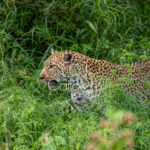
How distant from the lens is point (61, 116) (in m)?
4.28

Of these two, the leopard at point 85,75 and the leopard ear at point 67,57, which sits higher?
the leopard ear at point 67,57

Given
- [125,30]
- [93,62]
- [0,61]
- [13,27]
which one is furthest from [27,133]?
[125,30]

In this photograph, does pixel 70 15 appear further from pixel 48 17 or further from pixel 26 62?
pixel 26 62

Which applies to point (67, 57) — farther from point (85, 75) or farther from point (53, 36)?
point (53, 36)

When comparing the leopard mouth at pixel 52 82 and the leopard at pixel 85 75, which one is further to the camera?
the leopard mouth at pixel 52 82

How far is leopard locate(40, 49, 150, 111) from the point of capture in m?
4.66

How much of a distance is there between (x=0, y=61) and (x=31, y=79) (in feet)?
2.15

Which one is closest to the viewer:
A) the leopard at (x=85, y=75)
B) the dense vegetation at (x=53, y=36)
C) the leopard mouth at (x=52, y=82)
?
the leopard at (x=85, y=75)

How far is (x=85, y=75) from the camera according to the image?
4.70m

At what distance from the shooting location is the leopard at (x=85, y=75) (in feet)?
15.3

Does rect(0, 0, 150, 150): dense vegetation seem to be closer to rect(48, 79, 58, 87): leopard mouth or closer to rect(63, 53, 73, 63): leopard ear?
rect(48, 79, 58, 87): leopard mouth

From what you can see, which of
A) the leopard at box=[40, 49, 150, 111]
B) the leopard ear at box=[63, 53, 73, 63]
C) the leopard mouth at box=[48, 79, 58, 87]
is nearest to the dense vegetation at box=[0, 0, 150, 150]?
the leopard mouth at box=[48, 79, 58, 87]

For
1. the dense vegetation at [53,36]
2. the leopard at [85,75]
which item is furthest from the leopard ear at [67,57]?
the dense vegetation at [53,36]

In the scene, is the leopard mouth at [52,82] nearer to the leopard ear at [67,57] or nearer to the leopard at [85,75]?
the leopard at [85,75]
